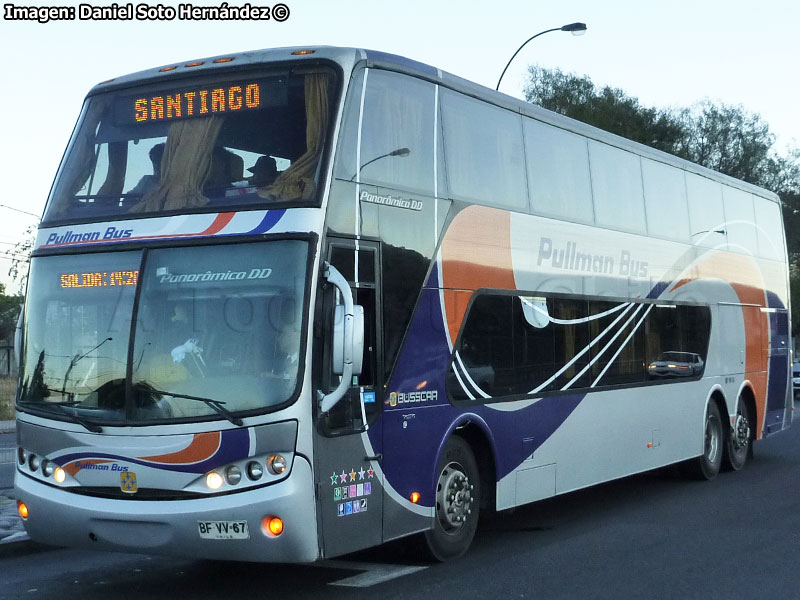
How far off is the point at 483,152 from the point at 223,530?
447 centimetres

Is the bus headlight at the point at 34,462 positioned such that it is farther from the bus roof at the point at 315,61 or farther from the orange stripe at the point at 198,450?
the bus roof at the point at 315,61

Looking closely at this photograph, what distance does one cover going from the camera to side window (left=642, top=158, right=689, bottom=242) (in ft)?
45.0

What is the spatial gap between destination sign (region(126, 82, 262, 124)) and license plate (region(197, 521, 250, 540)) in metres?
3.01

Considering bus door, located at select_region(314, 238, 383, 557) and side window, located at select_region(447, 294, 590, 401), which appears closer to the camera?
bus door, located at select_region(314, 238, 383, 557)

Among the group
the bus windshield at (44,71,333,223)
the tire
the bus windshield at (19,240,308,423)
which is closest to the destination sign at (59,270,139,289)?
the bus windshield at (19,240,308,423)

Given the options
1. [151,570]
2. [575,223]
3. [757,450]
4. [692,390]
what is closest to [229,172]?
[151,570]

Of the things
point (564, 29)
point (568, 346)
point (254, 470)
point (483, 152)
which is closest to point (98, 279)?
point (254, 470)

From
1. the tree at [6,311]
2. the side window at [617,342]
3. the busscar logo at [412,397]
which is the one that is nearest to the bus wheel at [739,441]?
the side window at [617,342]

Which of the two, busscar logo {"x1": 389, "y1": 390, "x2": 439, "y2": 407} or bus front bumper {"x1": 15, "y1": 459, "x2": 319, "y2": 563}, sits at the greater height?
busscar logo {"x1": 389, "y1": 390, "x2": 439, "y2": 407}

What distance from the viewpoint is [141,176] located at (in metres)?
8.31

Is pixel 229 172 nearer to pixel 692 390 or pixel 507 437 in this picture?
→ pixel 507 437

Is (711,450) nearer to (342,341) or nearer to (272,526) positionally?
(342,341)

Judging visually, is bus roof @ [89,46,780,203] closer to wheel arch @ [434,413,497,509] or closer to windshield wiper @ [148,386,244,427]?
windshield wiper @ [148,386,244,427]

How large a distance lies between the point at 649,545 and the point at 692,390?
5.04 m
